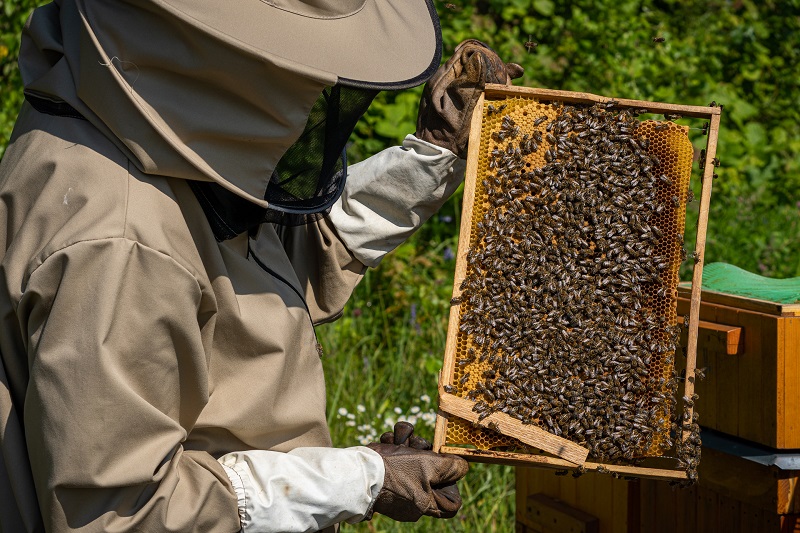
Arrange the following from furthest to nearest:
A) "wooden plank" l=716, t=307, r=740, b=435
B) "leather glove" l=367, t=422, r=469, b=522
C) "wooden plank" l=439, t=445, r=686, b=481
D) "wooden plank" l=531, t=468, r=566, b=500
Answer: "wooden plank" l=531, t=468, r=566, b=500 → "wooden plank" l=716, t=307, r=740, b=435 → "wooden plank" l=439, t=445, r=686, b=481 → "leather glove" l=367, t=422, r=469, b=522

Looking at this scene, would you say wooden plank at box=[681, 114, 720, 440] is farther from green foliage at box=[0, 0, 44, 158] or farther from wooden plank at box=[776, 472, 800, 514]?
green foliage at box=[0, 0, 44, 158]

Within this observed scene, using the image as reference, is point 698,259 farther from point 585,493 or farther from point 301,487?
point 301,487

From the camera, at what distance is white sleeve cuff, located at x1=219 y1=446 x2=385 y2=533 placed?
93.0 inches

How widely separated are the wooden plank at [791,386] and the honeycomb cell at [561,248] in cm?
43

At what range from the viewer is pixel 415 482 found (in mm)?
2701

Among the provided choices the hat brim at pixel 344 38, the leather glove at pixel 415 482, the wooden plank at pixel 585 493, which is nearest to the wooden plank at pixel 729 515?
the wooden plank at pixel 585 493

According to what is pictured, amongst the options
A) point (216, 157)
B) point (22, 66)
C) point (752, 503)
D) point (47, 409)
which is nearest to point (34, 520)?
point (47, 409)

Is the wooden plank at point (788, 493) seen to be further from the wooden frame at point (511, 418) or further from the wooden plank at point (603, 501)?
the wooden plank at point (603, 501)

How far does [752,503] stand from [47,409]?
2.46 meters

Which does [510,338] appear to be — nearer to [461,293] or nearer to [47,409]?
[461,293]

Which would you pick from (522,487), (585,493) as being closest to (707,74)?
(522,487)

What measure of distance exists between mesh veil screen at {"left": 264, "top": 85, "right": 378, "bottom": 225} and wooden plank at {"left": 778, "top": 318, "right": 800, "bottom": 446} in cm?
169

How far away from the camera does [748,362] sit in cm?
322

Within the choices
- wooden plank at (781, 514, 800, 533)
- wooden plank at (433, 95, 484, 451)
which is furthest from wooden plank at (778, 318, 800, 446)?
wooden plank at (433, 95, 484, 451)
